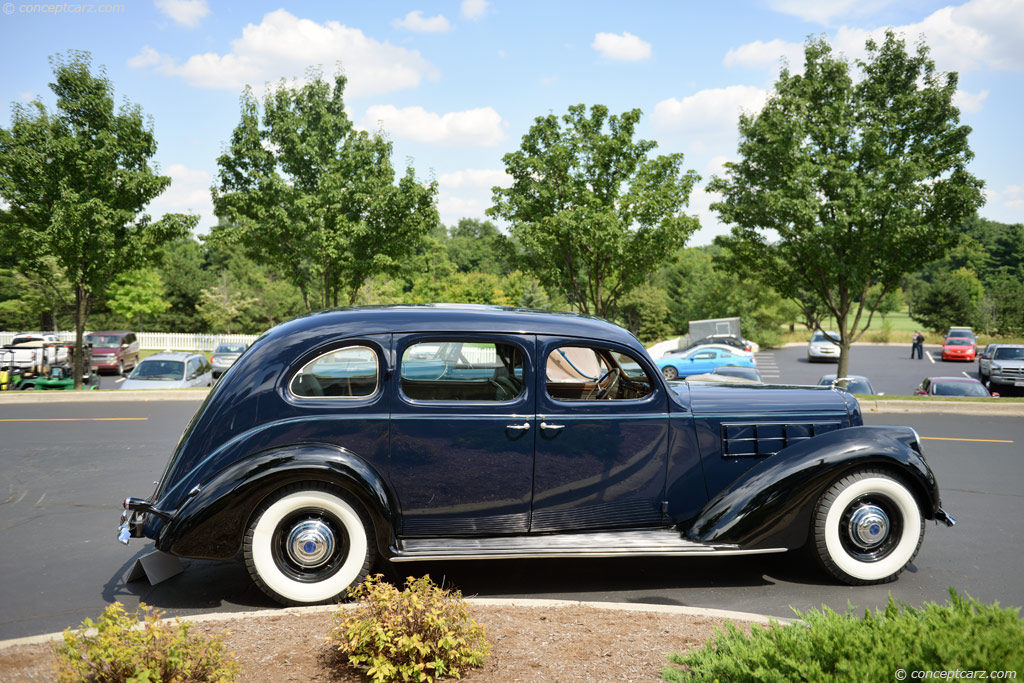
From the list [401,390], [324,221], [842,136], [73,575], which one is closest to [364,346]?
[401,390]

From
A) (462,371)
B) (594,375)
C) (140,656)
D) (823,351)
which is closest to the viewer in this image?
(140,656)

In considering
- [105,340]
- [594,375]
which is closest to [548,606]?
[594,375]

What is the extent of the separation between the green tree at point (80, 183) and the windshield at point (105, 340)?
12892 millimetres

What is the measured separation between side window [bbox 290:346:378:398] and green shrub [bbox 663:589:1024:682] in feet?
9.16

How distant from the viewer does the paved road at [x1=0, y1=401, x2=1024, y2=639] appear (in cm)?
503

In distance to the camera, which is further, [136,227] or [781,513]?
[136,227]

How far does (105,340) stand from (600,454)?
32.9 meters

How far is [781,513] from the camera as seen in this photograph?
5223 millimetres

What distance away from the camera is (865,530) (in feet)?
17.4

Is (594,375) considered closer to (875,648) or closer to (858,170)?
(875,648)

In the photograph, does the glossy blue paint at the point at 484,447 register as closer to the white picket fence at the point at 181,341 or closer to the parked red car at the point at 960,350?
the parked red car at the point at 960,350

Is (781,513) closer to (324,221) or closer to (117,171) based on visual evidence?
(117,171)

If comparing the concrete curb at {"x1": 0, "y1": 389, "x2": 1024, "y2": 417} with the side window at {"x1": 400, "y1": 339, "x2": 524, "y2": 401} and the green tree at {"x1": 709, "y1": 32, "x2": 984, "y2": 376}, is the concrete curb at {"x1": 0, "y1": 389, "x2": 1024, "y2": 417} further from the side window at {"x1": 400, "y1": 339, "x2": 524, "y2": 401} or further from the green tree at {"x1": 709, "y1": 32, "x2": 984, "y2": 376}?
the side window at {"x1": 400, "y1": 339, "x2": 524, "y2": 401}

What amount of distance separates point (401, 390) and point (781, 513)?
2.78 m
